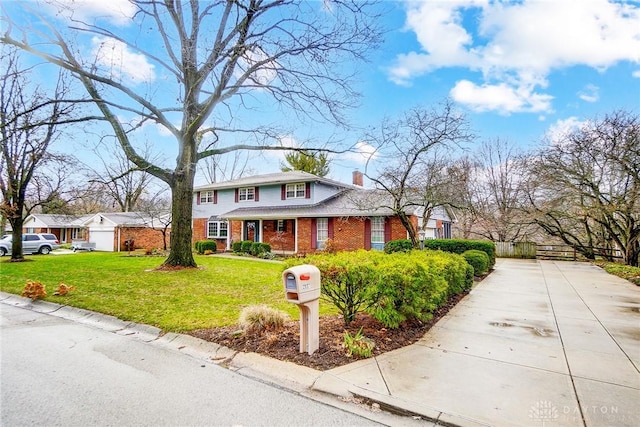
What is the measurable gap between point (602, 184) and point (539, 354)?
1590 cm

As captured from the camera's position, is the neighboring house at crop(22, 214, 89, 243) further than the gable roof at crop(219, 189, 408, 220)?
Yes

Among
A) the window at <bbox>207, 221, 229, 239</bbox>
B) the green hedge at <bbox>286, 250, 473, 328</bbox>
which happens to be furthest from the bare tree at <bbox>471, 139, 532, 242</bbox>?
the green hedge at <bbox>286, 250, 473, 328</bbox>

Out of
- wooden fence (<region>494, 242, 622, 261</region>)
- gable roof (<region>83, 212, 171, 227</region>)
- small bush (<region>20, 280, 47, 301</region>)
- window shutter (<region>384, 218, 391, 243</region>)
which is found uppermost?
gable roof (<region>83, 212, 171, 227</region>)

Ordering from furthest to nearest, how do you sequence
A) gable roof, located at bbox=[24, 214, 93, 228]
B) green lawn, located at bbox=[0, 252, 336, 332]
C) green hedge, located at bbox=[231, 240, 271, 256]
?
gable roof, located at bbox=[24, 214, 93, 228] → green hedge, located at bbox=[231, 240, 271, 256] → green lawn, located at bbox=[0, 252, 336, 332]

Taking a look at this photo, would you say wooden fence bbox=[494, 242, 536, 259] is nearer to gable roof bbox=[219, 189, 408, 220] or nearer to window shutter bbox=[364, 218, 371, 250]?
window shutter bbox=[364, 218, 371, 250]

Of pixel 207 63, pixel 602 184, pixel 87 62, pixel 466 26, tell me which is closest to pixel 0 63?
pixel 87 62

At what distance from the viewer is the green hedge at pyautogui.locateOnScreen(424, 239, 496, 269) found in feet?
49.0

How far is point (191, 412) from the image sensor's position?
9.92 feet

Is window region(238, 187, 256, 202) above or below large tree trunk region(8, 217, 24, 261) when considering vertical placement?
above

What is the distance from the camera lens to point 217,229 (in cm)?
2405

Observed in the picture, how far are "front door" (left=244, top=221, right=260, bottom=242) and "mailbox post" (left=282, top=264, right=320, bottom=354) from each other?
59.7 ft

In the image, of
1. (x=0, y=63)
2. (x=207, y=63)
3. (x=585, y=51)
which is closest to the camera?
(x=585, y=51)

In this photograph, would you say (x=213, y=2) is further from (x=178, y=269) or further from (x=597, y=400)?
(x=597, y=400)

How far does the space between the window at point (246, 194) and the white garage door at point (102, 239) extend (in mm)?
12702
